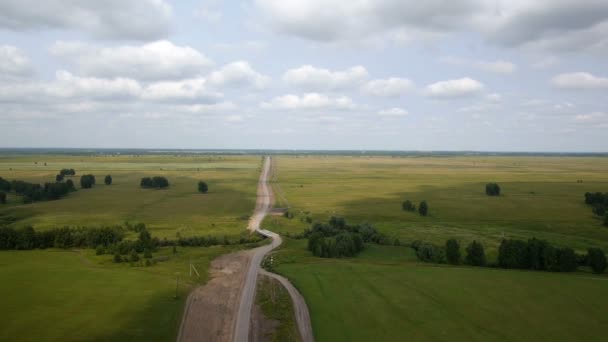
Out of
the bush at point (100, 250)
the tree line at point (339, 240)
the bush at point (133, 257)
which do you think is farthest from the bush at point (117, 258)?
the tree line at point (339, 240)

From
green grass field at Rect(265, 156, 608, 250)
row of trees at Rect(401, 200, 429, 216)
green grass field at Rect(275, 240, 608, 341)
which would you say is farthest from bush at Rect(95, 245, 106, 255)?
row of trees at Rect(401, 200, 429, 216)

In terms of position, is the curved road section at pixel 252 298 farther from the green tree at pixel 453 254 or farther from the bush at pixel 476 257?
the bush at pixel 476 257

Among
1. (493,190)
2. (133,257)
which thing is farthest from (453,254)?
(493,190)

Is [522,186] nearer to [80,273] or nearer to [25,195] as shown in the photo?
[80,273]

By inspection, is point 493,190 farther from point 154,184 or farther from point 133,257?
point 154,184

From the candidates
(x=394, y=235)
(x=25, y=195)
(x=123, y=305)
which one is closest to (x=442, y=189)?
(x=394, y=235)

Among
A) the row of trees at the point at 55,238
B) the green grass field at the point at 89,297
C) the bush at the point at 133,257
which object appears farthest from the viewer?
the row of trees at the point at 55,238

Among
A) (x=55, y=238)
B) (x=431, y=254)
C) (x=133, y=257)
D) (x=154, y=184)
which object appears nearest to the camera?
(x=133, y=257)
